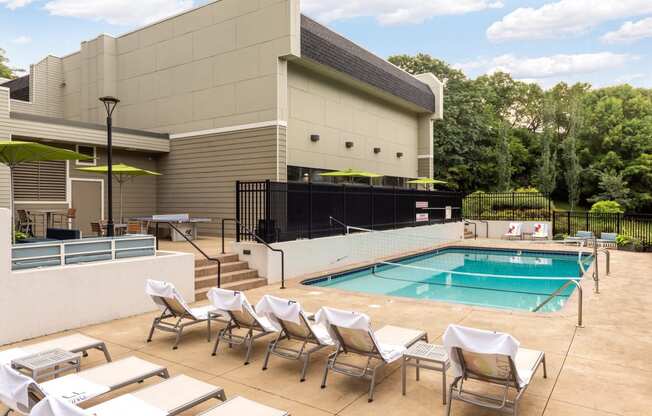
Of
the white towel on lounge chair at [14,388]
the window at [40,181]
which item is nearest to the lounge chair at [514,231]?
the window at [40,181]

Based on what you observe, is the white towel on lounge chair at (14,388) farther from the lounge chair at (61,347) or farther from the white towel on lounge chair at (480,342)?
the white towel on lounge chair at (480,342)

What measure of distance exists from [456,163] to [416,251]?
64.3ft

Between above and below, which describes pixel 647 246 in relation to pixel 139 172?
below

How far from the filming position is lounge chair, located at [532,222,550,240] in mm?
20797

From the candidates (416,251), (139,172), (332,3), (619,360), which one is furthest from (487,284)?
(332,3)

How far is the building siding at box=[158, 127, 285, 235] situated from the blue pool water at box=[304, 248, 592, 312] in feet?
15.4

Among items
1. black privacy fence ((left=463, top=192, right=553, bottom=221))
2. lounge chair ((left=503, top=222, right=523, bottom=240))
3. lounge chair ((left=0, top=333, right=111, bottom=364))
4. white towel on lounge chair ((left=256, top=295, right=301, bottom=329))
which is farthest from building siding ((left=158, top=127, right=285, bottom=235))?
black privacy fence ((left=463, top=192, right=553, bottom=221))

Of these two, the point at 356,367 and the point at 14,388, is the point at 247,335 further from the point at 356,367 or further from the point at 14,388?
the point at 14,388

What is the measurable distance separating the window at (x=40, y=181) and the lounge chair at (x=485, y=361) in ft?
45.8

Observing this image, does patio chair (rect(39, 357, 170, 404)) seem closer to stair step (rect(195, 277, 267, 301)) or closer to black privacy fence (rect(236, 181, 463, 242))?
stair step (rect(195, 277, 267, 301))

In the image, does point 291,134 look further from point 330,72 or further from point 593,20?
point 593,20

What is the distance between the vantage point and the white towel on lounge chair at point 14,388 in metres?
3.14

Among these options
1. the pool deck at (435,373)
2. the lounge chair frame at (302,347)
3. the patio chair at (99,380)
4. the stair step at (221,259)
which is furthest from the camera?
the stair step at (221,259)

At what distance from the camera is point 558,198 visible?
40.7m
